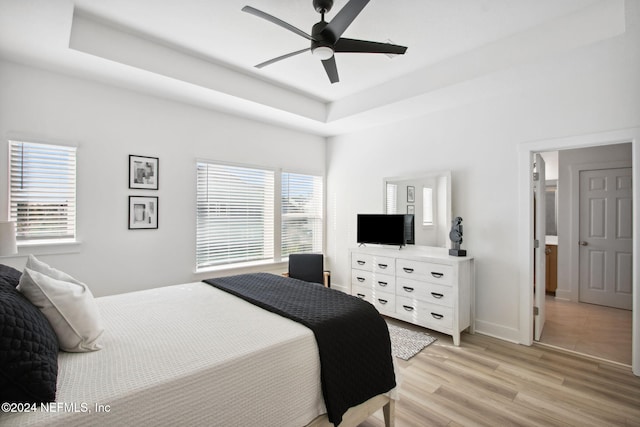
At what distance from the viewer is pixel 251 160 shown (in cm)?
431

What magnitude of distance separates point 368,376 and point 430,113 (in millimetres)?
3265

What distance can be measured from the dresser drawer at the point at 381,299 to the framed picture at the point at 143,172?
2790mm

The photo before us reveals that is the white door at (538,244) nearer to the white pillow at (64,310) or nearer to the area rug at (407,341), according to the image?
the area rug at (407,341)

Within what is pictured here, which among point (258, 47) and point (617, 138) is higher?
point (258, 47)

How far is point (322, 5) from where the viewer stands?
219cm

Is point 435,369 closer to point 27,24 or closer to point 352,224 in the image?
point 352,224

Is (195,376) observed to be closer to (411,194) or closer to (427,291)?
(427,291)

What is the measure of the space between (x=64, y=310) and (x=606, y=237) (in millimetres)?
5918

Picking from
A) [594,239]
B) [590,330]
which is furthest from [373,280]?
[594,239]

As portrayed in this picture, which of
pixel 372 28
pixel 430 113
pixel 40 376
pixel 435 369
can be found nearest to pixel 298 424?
pixel 40 376

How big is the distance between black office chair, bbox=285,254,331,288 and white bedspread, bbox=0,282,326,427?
2.08m

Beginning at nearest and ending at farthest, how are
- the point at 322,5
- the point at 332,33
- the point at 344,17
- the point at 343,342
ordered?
the point at 343,342
the point at 344,17
the point at 332,33
the point at 322,5

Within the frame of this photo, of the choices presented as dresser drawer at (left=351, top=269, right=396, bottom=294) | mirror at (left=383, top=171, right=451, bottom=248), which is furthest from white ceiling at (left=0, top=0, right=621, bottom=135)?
dresser drawer at (left=351, top=269, right=396, bottom=294)

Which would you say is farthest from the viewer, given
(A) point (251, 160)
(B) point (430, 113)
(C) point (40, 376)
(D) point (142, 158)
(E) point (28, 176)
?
(A) point (251, 160)
